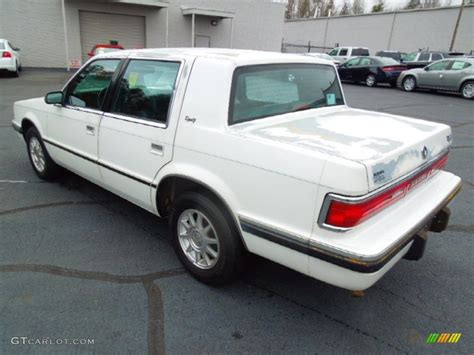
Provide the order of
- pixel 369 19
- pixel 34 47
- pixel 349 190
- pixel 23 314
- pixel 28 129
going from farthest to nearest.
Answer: pixel 369 19
pixel 34 47
pixel 28 129
pixel 23 314
pixel 349 190

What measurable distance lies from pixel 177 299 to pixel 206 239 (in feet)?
1.61

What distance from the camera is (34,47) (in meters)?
19.4

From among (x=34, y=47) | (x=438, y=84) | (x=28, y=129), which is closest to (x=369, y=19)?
(x=438, y=84)

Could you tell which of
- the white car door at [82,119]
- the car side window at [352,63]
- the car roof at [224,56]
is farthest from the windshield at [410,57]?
the white car door at [82,119]

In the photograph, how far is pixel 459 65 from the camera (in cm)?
1439

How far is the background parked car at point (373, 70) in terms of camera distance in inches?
701

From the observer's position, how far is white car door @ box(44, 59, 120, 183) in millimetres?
3521

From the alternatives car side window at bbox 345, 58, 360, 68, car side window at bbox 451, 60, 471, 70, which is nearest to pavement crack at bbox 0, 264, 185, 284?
car side window at bbox 451, 60, 471, 70

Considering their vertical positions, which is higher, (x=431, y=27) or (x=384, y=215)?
(x=431, y=27)

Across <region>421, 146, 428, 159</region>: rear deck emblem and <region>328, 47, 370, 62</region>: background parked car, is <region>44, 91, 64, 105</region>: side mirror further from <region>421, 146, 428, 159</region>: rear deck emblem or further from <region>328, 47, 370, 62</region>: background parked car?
<region>328, 47, 370, 62</region>: background parked car

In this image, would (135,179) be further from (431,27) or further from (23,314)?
(431,27)

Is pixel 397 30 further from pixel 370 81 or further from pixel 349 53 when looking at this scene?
pixel 370 81

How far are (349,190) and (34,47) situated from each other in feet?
72.4

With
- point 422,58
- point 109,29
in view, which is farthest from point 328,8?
point 109,29
